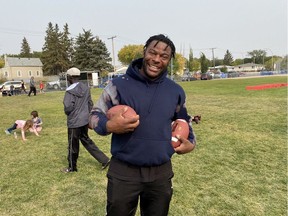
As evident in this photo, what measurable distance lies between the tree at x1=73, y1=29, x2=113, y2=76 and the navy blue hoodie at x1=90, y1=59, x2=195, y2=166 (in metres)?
64.8

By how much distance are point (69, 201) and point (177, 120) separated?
8.71ft

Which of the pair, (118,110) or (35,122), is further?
(35,122)

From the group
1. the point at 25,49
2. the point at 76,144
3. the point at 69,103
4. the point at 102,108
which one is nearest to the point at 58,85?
the point at 76,144

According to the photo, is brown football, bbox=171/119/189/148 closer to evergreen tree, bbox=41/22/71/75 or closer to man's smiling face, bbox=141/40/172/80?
man's smiling face, bbox=141/40/172/80

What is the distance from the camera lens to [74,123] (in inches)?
205

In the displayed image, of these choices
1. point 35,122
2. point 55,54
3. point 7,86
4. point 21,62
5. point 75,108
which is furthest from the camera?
point 21,62

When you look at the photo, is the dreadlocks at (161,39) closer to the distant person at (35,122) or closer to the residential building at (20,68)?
the distant person at (35,122)

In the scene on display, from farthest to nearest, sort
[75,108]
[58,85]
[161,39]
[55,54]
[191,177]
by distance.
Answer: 1. [55,54]
2. [58,85]
3. [75,108]
4. [191,177]
5. [161,39]

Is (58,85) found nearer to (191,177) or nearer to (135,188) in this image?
(191,177)

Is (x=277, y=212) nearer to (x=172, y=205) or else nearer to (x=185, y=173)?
(x=172, y=205)

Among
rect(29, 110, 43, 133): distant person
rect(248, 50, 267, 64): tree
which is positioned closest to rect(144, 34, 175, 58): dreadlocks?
rect(29, 110, 43, 133): distant person

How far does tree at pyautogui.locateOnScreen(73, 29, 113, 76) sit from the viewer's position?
2611 inches

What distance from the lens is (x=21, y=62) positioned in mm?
83812

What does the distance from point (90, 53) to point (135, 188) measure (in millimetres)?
66220
